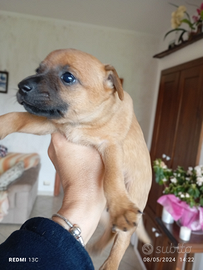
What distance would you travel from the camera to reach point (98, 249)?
1.46m

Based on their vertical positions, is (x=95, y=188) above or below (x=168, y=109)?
below

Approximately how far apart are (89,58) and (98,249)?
122 cm

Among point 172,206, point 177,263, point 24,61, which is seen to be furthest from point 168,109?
point 24,61

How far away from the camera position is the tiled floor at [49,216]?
3.26m

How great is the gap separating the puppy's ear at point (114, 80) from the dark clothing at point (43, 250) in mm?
678

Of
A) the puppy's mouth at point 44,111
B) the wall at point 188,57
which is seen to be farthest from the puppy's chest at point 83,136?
the wall at point 188,57

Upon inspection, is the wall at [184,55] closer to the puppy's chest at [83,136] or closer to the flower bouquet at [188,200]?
the flower bouquet at [188,200]

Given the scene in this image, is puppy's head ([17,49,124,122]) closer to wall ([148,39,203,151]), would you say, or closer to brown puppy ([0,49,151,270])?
brown puppy ([0,49,151,270])

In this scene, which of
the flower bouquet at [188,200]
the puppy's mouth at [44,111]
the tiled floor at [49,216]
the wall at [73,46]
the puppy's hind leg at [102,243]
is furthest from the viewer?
the wall at [73,46]

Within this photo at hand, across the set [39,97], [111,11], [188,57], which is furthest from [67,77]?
[111,11]

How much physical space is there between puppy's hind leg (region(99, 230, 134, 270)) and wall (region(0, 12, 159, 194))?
3663mm

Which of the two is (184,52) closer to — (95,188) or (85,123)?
(85,123)

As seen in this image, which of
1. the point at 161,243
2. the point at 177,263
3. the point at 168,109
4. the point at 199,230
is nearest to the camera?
the point at 177,263

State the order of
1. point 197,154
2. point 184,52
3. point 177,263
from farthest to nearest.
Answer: point 184,52, point 197,154, point 177,263
